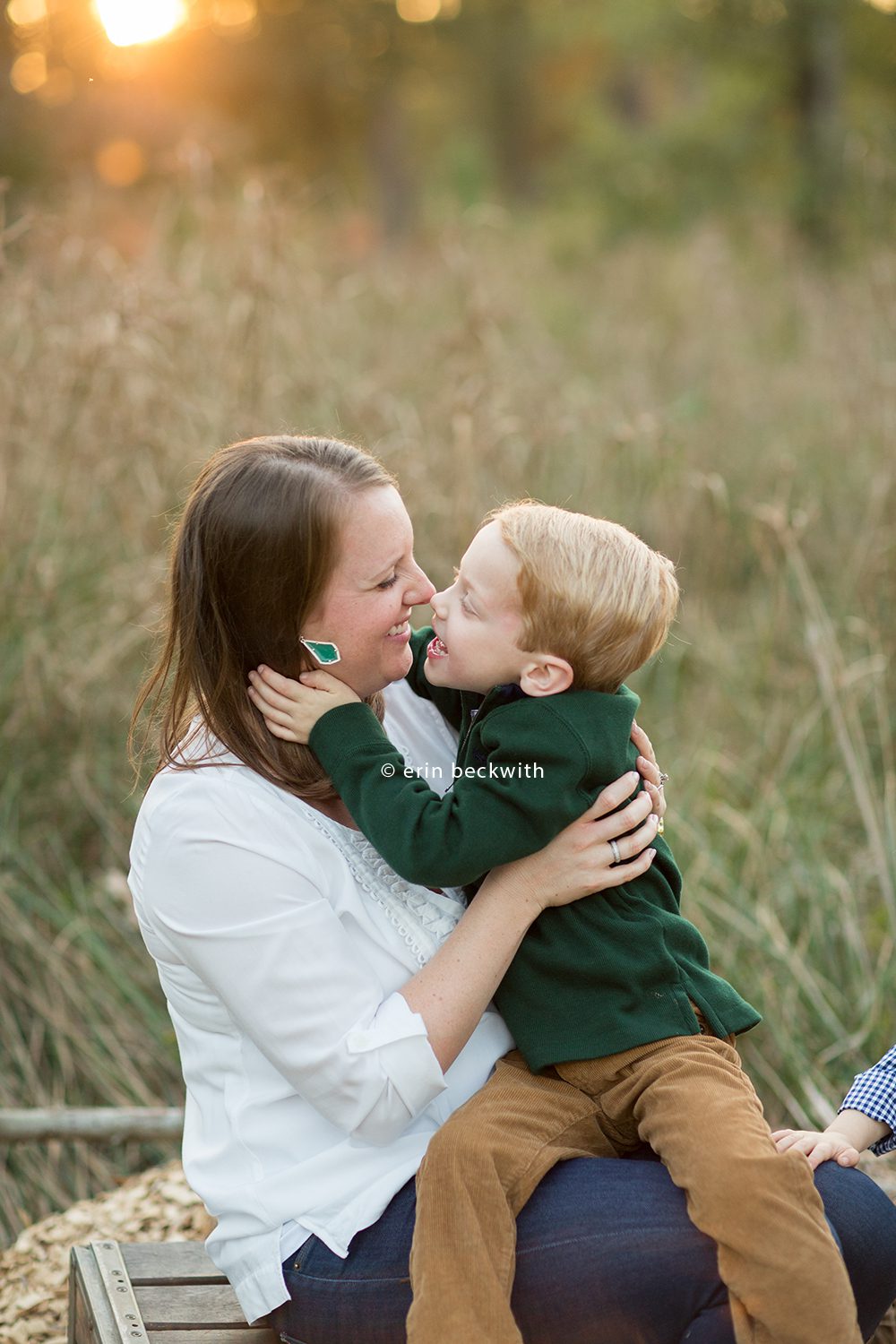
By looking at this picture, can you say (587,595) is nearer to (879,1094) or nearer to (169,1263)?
(879,1094)

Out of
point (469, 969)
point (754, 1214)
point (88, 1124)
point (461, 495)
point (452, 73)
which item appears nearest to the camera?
point (754, 1214)

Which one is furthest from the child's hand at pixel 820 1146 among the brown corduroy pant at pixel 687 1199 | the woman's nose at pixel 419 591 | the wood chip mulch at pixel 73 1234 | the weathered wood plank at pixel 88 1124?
the weathered wood plank at pixel 88 1124

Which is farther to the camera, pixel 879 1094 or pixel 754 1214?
pixel 879 1094

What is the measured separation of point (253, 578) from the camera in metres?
1.92

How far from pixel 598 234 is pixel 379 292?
23.1ft

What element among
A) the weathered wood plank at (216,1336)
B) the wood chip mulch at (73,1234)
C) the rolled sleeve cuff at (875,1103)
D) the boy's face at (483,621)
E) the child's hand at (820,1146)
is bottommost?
the wood chip mulch at (73,1234)

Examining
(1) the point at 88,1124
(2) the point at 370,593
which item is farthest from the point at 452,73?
(2) the point at 370,593

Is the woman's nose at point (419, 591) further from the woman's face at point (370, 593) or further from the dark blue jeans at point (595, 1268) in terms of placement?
the dark blue jeans at point (595, 1268)

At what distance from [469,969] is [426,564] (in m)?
2.49

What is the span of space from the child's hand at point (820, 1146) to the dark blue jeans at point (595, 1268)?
0.04 meters

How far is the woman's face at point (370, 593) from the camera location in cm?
196

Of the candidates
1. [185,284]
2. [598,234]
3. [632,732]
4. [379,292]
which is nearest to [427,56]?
[598,234]

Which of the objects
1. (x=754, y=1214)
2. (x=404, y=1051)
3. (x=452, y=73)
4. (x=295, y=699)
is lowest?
(x=754, y=1214)

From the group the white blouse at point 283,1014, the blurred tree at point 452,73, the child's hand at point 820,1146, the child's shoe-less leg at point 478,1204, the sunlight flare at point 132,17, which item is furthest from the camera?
the blurred tree at point 452,73
